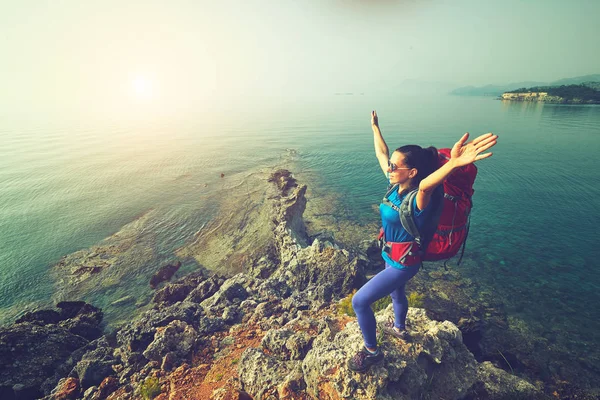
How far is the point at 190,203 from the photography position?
24.9m

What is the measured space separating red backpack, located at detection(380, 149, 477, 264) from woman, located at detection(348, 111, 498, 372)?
11 cm

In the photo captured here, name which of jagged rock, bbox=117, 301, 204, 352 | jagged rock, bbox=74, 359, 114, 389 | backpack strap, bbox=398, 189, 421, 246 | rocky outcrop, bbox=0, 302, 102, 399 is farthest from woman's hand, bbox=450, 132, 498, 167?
rocky outcrop, bbox=0, 302, 102, 399

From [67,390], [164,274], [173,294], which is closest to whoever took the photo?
[67,390]

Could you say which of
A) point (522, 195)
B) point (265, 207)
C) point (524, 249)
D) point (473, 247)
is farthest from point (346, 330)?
point (522, 195)

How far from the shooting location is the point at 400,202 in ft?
13.0

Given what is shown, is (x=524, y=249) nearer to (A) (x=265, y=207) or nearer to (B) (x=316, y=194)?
(B) (x=316, y=194)

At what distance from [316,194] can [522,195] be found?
727 inches

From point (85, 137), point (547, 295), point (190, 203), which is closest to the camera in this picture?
point (547, 295)

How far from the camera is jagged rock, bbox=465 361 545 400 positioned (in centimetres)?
620

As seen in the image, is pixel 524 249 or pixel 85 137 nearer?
pixel 524 249

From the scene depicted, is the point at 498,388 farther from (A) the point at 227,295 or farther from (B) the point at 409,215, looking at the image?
(A) the point at 227,295

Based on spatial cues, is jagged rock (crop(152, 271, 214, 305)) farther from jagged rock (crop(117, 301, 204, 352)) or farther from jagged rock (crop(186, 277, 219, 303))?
jagged rock (crop(117, 301, 204, 352))

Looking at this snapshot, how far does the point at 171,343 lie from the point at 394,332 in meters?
6.49

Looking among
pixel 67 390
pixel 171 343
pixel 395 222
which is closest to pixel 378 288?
pixel 395 222
